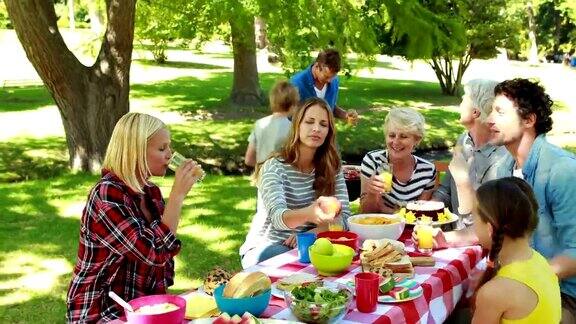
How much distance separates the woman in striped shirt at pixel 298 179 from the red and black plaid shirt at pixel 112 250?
1.01 meters

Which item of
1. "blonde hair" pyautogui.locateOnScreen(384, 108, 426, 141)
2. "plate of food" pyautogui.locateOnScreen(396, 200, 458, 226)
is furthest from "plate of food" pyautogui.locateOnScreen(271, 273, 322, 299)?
"blonde hair" pyautogui.locateOnScreen(384, 108, 426, 141)

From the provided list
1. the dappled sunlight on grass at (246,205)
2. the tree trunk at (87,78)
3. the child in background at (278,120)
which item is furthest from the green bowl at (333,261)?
the tree trunk at (87,78)

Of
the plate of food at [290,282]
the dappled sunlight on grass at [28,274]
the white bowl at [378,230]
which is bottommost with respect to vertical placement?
the dappled sunlight on grass at [28,274]

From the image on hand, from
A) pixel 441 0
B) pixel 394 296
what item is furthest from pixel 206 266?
pixel 441 0

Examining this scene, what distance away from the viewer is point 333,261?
2.80 meters

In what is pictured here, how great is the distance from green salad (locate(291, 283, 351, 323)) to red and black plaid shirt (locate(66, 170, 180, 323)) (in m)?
0.70

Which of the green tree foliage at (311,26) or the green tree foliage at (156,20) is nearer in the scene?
the green tree foliage at (311,26)

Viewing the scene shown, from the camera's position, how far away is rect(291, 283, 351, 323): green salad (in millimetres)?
2219

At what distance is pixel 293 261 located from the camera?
305 cm

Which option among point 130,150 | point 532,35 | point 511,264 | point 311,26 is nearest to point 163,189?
point 311,26

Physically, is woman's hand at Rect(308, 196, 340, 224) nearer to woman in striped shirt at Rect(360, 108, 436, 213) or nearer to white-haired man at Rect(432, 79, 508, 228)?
woman in striped shirt at Rect(360, 108, 436, 213)

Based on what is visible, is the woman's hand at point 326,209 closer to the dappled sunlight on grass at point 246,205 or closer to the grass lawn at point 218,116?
the dappled sunlight on grass at point 246,205

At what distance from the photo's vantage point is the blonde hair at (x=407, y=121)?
4.09 metres

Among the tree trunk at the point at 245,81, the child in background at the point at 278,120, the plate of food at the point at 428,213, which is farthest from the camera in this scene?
the tree trunk at the point at 245,81
